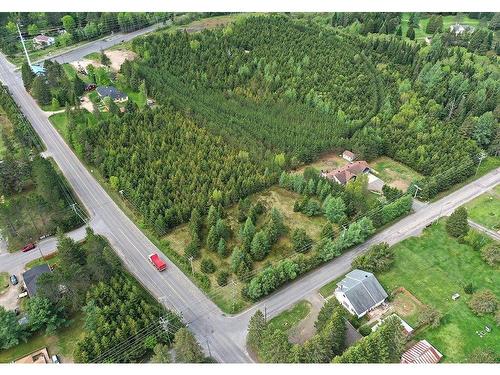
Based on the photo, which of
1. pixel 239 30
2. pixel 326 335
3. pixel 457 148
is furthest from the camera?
pixel 239 30

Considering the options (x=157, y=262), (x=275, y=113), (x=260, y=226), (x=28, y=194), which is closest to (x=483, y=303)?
(x=260, y=226)

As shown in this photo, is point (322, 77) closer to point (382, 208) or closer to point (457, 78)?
point (457, 78)

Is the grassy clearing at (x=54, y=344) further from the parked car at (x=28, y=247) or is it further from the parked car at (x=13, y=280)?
the parked car at (x=28, y=247)

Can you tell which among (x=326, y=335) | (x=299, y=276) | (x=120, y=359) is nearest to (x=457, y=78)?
(x=299, y=276)

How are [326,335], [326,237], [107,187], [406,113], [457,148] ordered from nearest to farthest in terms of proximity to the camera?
[326,335] → [326,237] → [107,187] → [457,148] → [406,113]

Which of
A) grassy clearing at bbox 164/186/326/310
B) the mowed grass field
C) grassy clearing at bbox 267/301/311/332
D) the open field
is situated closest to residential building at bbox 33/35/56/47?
grassy clearing at bbox 164/186/326/310

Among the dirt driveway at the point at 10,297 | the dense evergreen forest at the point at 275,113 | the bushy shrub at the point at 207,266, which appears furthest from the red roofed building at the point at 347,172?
the dirt driveway at the point at 10,297

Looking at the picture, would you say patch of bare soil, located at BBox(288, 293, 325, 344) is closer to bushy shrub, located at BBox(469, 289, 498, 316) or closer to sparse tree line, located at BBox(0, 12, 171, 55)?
bushy shrub, located at BBox(469, 289, 498, 316)
